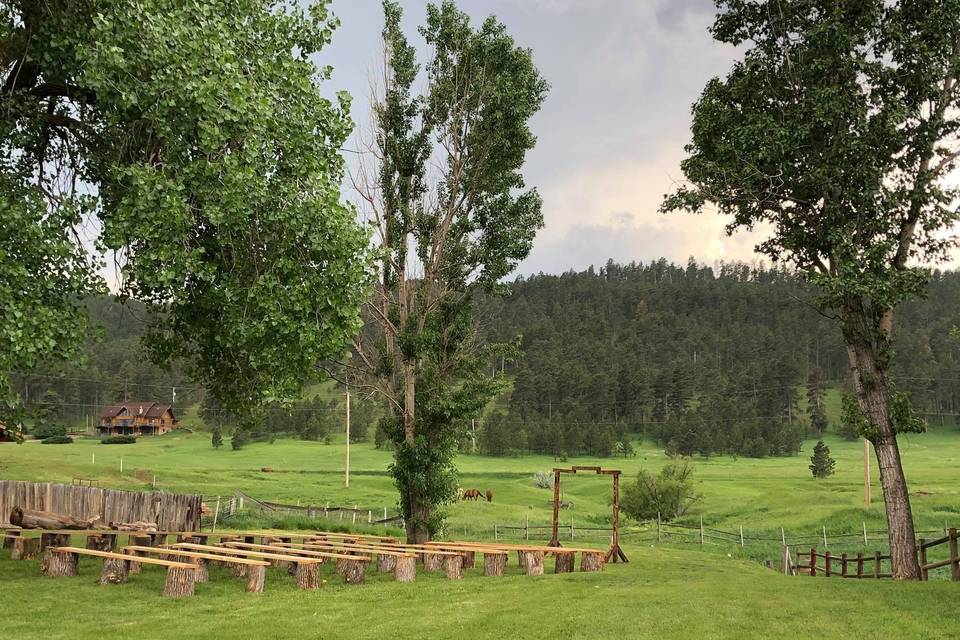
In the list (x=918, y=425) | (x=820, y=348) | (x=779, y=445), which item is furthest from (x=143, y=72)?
(x=820, y=348)

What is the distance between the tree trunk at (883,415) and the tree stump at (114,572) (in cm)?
1784

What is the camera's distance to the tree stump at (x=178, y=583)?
566 inches

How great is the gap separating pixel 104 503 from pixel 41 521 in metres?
3.12

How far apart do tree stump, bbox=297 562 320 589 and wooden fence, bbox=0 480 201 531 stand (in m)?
10.1

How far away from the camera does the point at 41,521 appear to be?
2125 cm

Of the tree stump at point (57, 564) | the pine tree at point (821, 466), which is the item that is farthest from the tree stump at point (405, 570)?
the pine tree at point (821, 466)

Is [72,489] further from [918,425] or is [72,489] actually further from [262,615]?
[918,425]

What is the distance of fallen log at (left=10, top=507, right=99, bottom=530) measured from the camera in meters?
21.0

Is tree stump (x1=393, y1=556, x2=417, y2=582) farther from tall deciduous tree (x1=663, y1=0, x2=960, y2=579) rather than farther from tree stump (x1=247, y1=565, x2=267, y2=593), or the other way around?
tall deciduous tree (x1=663, y1=0, x2=960, y2=579)

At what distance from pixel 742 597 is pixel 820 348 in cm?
19220

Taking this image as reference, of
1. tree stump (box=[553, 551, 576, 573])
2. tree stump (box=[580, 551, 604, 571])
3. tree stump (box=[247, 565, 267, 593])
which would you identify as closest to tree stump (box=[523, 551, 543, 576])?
tree stump (box=[553, 551, 576, 573])

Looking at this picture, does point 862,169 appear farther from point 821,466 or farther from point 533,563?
point 821,466

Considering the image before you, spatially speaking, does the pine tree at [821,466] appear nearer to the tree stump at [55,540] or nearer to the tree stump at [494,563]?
the tree stump at [494,563]

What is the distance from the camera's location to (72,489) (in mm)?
23766
